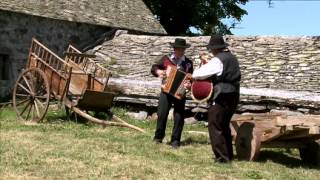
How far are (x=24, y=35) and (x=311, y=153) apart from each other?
34.7ft

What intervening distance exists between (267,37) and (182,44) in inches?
276

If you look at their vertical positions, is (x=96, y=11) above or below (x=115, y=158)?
above

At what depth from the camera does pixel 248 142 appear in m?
8.40

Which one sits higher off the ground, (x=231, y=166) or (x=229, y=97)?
(x=229, y=97)

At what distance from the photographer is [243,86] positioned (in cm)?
1376

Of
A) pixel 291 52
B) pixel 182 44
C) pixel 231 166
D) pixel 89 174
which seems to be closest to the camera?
pixel 89 174

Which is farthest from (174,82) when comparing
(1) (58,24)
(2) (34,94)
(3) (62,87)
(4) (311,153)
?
(1) (58,24)

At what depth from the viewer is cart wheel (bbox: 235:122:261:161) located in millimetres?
8219

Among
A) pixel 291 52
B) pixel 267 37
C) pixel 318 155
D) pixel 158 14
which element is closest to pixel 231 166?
pixel 318 155

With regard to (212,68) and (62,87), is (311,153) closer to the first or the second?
(212,68)

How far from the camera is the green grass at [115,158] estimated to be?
7.11 m

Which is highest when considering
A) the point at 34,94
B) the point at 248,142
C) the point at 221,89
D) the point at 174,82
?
the point at 221,89

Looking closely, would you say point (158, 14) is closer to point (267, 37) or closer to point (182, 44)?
point (267, 37)

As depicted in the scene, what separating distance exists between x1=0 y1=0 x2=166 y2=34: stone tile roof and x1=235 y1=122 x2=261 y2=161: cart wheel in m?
9.29
